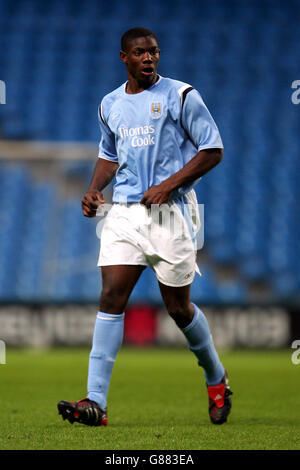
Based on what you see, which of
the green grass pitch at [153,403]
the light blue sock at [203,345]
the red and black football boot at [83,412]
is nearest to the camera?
the green grass pitch at [153,403]

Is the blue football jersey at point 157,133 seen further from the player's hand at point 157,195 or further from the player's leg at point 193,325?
the player's leg at point 193,325

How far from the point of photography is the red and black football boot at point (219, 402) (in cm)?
423

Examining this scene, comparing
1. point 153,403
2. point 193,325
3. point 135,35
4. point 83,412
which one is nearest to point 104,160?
point 135,35

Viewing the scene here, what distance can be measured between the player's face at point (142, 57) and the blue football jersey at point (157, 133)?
10 cm

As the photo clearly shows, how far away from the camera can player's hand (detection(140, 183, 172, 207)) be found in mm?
4062

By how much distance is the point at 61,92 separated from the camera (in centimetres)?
1448

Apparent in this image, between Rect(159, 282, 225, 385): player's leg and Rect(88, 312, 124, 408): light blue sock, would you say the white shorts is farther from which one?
Rect(88, 312, 124, 408): light blue sock

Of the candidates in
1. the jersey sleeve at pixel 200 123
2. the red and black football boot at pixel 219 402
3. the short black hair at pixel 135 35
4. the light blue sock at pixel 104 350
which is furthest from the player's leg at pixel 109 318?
the short black hair at pixel 135 35

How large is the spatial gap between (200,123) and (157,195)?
40 centimetres

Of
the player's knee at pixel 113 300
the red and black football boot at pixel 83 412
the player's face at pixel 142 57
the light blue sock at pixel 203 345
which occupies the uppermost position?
the player's face at pixel 142 57

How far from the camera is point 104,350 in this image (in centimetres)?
412
